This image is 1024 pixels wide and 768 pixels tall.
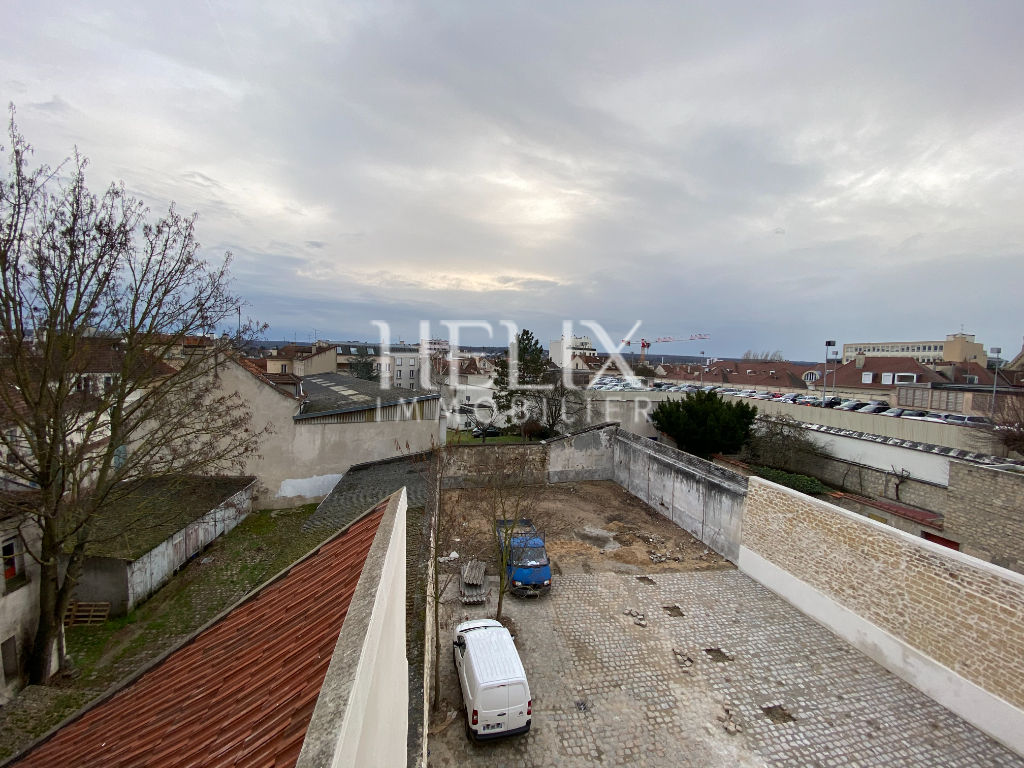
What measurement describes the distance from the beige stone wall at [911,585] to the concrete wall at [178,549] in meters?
15.4

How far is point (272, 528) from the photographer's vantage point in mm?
14609

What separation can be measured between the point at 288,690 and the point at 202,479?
51.4 feet

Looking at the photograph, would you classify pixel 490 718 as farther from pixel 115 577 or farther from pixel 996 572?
pixel 115 577

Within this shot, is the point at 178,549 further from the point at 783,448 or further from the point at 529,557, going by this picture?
the point at 783,448

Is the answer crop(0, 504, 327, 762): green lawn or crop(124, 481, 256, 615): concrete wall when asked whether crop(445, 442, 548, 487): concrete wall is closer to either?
crop(0, 504, 327, 762): green lawn

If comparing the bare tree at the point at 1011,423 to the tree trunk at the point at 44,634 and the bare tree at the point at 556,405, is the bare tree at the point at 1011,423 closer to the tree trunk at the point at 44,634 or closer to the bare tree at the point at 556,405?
the bare tree at the point at 556,405

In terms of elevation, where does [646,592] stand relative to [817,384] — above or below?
below

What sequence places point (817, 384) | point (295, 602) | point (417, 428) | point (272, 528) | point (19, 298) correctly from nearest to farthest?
point (295, 602)
point (19, 298)
point (272, 528)
point (417, 428)
point (817, 384)

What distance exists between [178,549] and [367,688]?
13063 mm

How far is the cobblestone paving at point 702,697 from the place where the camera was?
22.2ft

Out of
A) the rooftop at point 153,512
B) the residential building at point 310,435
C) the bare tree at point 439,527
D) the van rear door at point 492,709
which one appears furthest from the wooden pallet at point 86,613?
the van rear door at point 492,709

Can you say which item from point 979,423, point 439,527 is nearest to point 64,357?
point 439,527

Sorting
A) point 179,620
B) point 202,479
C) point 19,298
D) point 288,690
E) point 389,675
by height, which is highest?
point 19,298

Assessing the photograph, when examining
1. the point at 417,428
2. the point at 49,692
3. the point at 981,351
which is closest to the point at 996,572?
the point at 49,692
